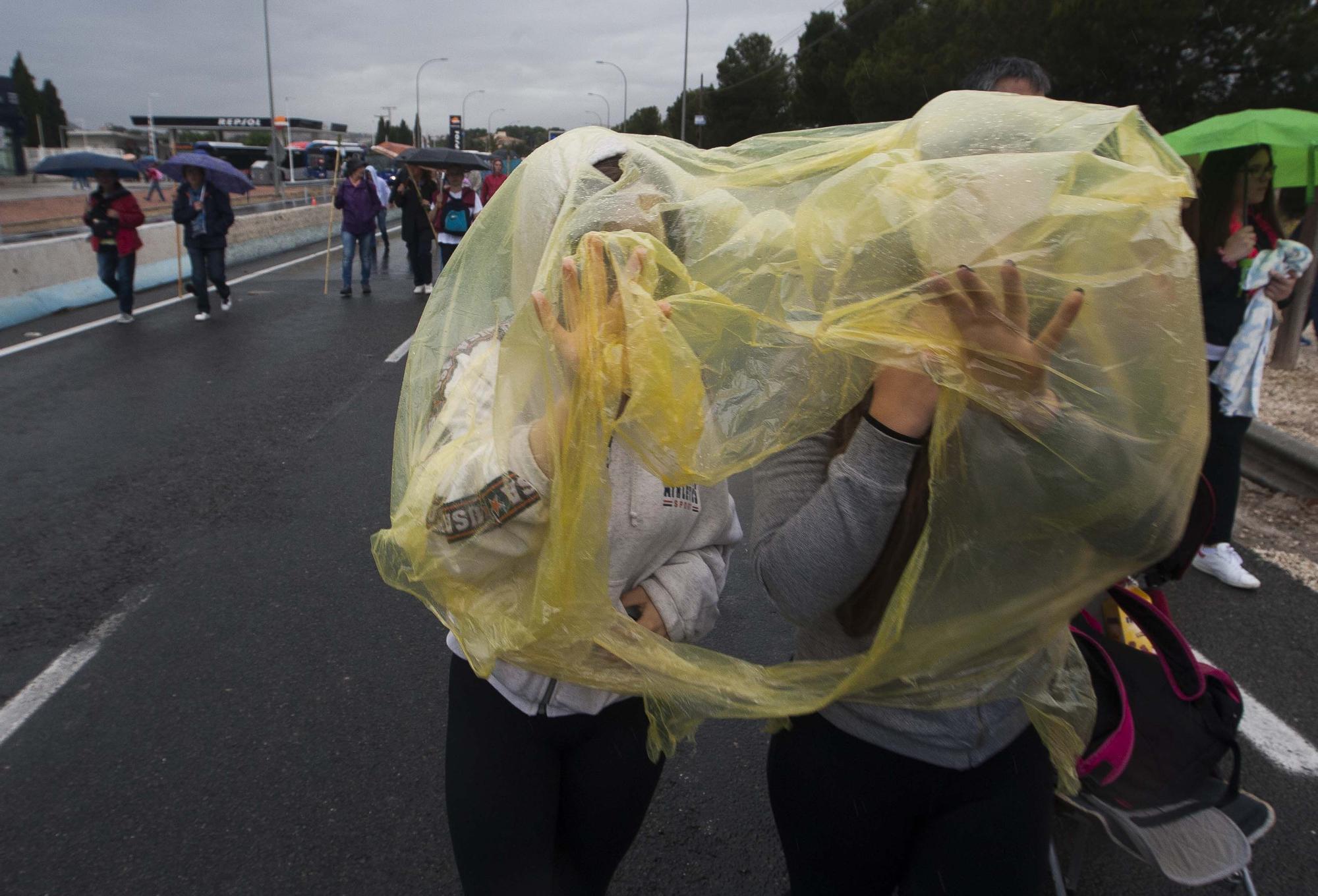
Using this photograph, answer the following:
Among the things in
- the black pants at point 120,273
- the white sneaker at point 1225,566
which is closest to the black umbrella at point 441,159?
the black pants at point 120,273

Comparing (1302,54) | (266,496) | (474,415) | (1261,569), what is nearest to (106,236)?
(266,496)

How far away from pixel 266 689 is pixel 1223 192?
436cm

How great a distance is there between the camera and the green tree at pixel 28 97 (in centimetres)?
6112

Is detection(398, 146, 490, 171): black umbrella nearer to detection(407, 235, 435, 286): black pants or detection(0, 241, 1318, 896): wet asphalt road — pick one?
detection(407, 235, 435, 286): black pants

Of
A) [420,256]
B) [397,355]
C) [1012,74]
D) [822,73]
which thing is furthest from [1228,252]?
[822,73]

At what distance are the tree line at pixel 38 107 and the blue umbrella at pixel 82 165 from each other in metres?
59.5

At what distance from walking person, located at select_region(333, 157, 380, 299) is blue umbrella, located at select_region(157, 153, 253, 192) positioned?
60.2 inches

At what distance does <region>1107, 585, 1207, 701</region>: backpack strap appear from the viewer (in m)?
1.82

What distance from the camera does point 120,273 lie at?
9641mm

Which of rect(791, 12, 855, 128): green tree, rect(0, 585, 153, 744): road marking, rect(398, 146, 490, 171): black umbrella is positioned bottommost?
rect(0, 585, 153, 744): road marking

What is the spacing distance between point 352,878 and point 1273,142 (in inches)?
169

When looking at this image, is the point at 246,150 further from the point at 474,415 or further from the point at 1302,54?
the point at 474,415

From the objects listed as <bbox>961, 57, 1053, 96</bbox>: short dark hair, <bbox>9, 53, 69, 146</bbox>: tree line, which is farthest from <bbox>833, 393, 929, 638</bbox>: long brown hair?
<bbox>9, 53, 69, 146</bbox>: tree line

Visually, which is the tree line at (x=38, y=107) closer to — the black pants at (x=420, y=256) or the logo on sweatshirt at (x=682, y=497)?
the black pants at (x=420, y=256)
